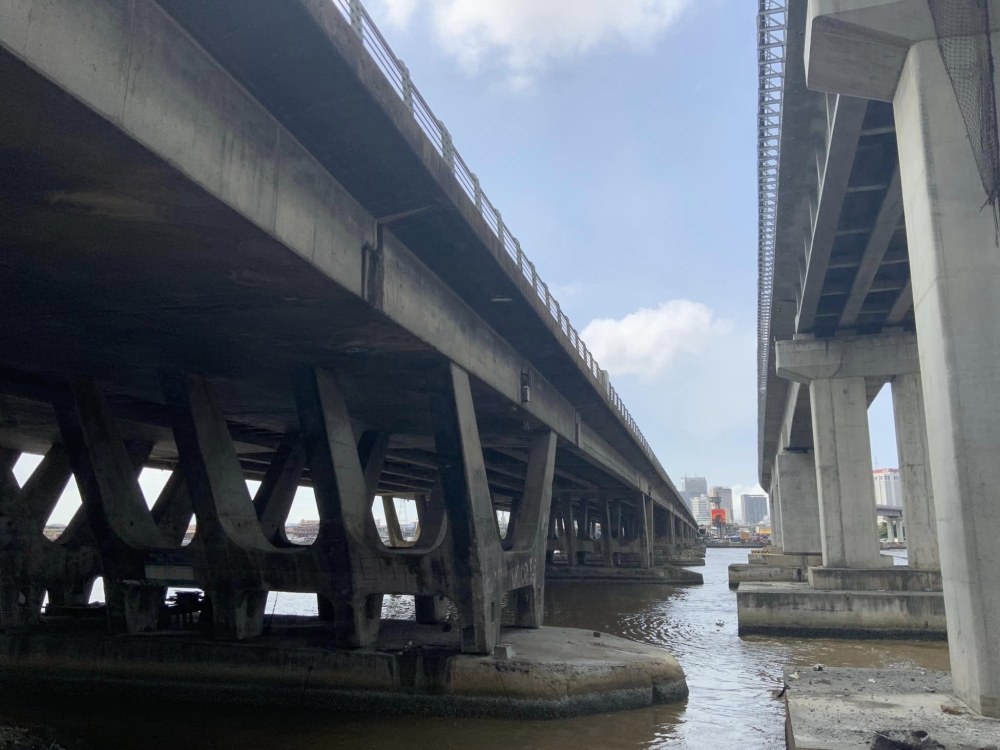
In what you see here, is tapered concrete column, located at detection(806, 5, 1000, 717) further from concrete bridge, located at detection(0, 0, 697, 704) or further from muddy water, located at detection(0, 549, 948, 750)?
concrete bridge, located at detection(0, 0, 697, 704)

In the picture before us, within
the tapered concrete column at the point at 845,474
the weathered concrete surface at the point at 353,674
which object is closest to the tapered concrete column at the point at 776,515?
the tapered concrete column at the point at 845,474

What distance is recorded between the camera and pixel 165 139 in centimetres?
707

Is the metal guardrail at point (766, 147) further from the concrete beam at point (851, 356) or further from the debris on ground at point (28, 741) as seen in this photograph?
the debris on ground at point (28, 741)

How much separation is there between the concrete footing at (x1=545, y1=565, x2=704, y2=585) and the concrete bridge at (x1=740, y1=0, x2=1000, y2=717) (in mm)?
20613

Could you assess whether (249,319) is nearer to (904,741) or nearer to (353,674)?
(353,674)

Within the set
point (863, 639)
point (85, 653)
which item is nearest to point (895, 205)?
point (863, 639)

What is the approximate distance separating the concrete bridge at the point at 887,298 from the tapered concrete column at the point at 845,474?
0.05 meters

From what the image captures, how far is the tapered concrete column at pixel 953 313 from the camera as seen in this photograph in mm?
9062

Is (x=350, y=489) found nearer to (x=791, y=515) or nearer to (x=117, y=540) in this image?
(x=117, y=540)

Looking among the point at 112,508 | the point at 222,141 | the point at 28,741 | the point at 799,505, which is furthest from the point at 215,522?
the point at 799,505

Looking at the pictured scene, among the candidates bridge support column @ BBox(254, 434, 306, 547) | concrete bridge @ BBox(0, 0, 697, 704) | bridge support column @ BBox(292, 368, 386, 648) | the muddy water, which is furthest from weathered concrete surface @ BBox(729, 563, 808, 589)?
bridge support column @ BBox(292, 368, 386, 648)

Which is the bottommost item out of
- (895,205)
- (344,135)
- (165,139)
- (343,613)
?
(343,613)

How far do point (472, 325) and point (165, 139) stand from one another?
9.91 meters

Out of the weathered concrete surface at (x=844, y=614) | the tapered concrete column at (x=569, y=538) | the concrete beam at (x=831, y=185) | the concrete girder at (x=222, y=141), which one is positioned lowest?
the weathered concrete surface at (x=844, y=614)
